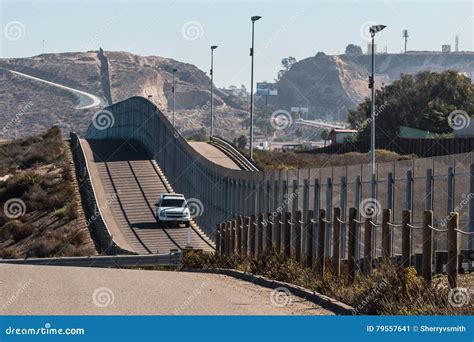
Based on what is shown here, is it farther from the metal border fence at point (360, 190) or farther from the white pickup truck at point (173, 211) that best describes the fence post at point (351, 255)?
the white pickup truck at point (173, 211)

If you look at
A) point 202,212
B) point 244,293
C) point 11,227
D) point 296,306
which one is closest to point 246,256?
point 244,293

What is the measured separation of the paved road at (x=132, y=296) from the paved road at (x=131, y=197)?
114ft

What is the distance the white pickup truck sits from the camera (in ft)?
238

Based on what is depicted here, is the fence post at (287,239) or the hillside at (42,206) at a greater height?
the fence post at (287,239)

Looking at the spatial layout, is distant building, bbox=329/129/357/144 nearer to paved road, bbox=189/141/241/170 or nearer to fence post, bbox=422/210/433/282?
paved road, bbox=189/141/241/170

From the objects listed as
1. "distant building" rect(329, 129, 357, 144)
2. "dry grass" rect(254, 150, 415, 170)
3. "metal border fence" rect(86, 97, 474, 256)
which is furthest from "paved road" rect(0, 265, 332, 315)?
"distant building" rect(329, 129, 357, 144)

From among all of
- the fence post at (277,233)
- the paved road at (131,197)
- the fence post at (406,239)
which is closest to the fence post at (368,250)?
the fence post at (406,239)

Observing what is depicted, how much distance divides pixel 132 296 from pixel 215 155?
82.5 meters

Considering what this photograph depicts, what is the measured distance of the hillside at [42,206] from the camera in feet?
236

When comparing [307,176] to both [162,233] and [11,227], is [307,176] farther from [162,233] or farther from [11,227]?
[11,227]

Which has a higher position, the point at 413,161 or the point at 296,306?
the point at 413,161

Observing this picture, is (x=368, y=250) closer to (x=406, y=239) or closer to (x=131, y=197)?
(x=406, y=239)

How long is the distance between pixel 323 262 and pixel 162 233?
46.1 metres
